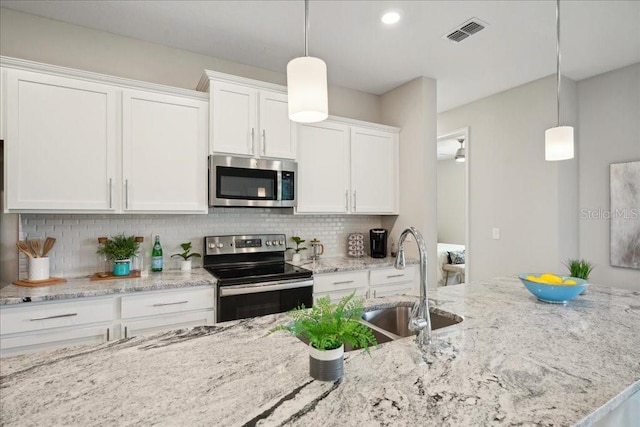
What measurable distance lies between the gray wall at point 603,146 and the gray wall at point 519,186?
10 cm

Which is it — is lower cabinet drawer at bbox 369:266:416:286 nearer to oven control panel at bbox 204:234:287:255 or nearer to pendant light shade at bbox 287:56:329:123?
oven control panel at bbox 204:234:287:255

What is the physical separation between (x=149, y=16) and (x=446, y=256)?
15.9 ft

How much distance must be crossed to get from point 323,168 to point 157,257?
159 cm

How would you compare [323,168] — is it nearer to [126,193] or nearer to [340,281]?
[340,281]

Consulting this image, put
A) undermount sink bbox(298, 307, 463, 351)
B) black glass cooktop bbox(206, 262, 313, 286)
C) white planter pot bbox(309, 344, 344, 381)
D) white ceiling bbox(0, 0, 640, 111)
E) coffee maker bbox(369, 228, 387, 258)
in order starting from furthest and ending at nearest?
coffee maker bbox(369, 228, 387, 258)
black glass cooktop bbox(206, 262, 313, 286)
white ceiling bbox(0, 0, 640, 111)
undermount sink bbox(298, 307, 463, 351)
white planter pot bbox(309, 344, 344, 381)

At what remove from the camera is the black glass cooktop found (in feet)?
7.91

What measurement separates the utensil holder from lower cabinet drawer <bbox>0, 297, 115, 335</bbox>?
1.18ft

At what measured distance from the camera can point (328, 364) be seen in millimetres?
934

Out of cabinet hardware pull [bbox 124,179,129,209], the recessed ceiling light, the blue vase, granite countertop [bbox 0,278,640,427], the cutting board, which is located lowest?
granite countertop [bbox 0,278,640,427]

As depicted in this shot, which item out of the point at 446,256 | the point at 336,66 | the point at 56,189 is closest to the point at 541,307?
the point at 336,66

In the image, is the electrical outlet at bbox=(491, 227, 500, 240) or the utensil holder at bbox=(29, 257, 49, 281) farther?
the electrical outlet at bbox=(491, 227, 500, 240)

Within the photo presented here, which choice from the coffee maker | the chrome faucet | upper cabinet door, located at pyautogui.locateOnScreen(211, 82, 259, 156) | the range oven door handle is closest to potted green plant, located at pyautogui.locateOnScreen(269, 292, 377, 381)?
the chrome faucet

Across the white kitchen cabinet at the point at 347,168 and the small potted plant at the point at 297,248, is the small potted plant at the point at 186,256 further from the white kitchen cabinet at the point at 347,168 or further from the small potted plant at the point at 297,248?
the white kitchen cabinet at the point at 347,168

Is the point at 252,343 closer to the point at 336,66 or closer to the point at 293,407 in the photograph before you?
the point at 293,407
